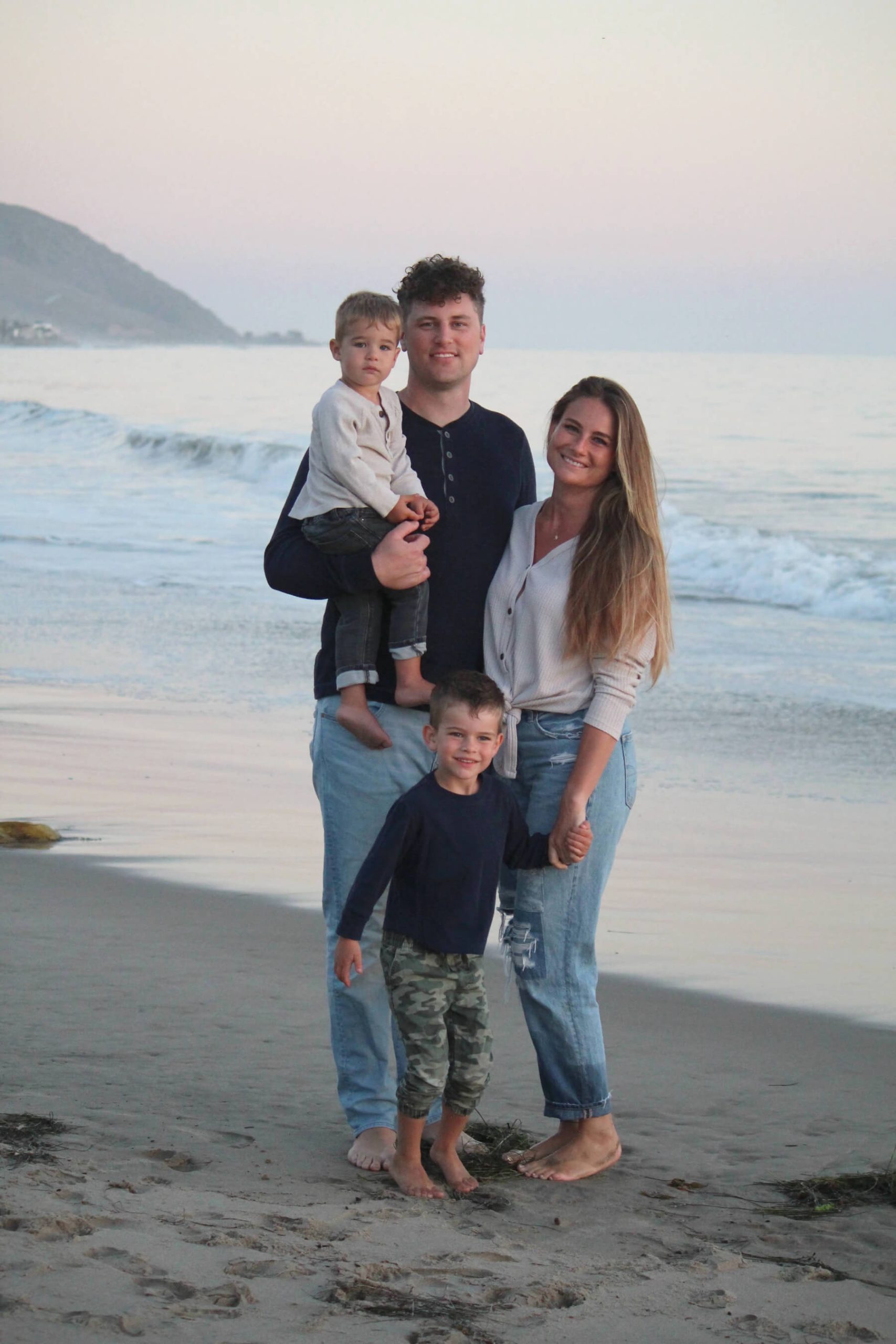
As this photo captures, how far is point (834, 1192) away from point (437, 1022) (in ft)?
3.43

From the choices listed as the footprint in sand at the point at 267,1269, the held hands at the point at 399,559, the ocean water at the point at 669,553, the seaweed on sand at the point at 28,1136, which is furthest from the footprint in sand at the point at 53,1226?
the ocean water at the point at 669,553

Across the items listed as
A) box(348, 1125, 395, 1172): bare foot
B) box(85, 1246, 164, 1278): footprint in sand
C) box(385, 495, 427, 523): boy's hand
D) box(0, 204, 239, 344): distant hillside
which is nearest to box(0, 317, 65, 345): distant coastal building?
box(0, 204, 239, 344): distant hillside

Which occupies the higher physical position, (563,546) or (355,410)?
(355,410)

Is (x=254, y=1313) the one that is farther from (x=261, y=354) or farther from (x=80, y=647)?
(x=261, y=354)

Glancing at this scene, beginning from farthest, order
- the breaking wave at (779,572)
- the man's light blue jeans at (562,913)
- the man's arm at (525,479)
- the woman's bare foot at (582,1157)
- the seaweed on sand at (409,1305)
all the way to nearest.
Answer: the breaking wave at (779,572) → the man's arm at (525,479) → the woman's bare foot at (582,1157) → the man's light blue jeans at (562,913) → the seaweed on sand at (409,1305)

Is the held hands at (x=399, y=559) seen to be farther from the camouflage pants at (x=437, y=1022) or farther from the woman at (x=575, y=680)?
the camouflage pants at (x=437, y=1022)

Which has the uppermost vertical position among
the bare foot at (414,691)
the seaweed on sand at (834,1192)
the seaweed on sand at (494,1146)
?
the bare foot at (414,691)

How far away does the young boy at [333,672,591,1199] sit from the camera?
3.22 m

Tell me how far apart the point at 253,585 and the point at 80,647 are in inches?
187

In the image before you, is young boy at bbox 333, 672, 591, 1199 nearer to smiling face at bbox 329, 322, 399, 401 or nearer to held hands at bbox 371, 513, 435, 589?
held hands at bbox 371, 513, 435, 589

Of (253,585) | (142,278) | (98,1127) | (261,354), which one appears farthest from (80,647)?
(142,278)

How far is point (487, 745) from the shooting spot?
323 centimetres

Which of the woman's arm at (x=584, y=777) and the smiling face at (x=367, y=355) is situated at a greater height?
the smiling face at (x=367, y=355)

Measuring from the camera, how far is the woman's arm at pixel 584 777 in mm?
3289
